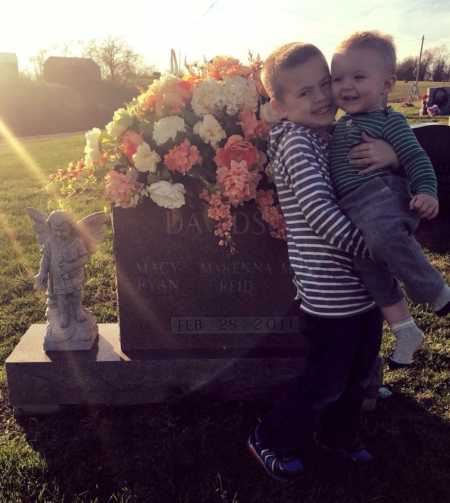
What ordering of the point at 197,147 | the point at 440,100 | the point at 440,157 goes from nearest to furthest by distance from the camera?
the point at 197,147 → the point at 440,157 → the point at 440,100

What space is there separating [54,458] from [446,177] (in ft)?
22.6

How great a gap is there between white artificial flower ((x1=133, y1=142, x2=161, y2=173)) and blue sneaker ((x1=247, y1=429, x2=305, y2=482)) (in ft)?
5.38

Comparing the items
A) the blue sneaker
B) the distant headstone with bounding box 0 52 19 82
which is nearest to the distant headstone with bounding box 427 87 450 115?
the distant headstone with bounding box 0 52 19 82

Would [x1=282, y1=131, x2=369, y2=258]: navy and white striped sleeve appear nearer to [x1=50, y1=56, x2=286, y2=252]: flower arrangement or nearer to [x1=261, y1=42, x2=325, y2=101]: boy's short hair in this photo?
[x1=261, y1=42, x2=325, y2=101]: boy's short hair

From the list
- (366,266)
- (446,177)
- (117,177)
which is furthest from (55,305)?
(446,177)

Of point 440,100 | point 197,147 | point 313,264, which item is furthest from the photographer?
point 440,100

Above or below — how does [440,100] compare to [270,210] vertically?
below

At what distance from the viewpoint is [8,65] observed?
43.0 meters

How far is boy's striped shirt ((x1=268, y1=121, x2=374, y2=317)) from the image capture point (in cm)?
216

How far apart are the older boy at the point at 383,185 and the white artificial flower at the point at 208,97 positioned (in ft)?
2.80

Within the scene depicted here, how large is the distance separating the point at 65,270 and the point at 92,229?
310 mm

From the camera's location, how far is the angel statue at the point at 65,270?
10.8ft

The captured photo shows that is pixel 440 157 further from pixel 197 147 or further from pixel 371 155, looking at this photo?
pixel 371 155

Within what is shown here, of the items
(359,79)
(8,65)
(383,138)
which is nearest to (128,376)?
(383,138)
